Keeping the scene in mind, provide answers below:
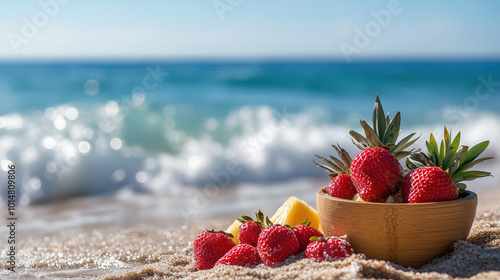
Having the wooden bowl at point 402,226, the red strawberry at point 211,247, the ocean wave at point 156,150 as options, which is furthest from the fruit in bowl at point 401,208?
the ocean wave at point 156,150

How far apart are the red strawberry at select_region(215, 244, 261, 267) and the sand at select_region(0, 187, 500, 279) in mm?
81

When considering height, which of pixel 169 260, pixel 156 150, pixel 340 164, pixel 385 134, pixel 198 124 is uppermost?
pixel 198 124

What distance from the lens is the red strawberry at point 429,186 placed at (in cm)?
203

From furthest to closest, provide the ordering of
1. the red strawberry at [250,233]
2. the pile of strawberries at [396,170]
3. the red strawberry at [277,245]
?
1. the red strawberry at [250,233]
2. the red strawberry at [277,245]
3. the pile of strawberries at [396,170]

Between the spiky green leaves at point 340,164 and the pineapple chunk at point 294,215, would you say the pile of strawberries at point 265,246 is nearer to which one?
the pineapple chunk at point 294,215

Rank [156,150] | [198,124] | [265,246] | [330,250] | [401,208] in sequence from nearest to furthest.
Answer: [401,208] < [330,250] < [265,246] < [156,150] < [198,124]

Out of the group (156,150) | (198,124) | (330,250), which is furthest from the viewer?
(198,124)

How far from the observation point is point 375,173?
206cm

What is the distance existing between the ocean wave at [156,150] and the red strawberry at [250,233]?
482 cm

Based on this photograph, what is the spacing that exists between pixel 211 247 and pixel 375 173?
0.87m

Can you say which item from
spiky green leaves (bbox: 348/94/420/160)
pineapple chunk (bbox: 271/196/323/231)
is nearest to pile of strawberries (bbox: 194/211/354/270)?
pineapple chunk (bbox: 271/196/323/231)

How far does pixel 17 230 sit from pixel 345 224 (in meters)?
3.75

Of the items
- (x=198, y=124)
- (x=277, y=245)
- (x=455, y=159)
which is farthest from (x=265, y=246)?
(x=198, y=124)

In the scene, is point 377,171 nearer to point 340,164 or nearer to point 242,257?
point 340,164
